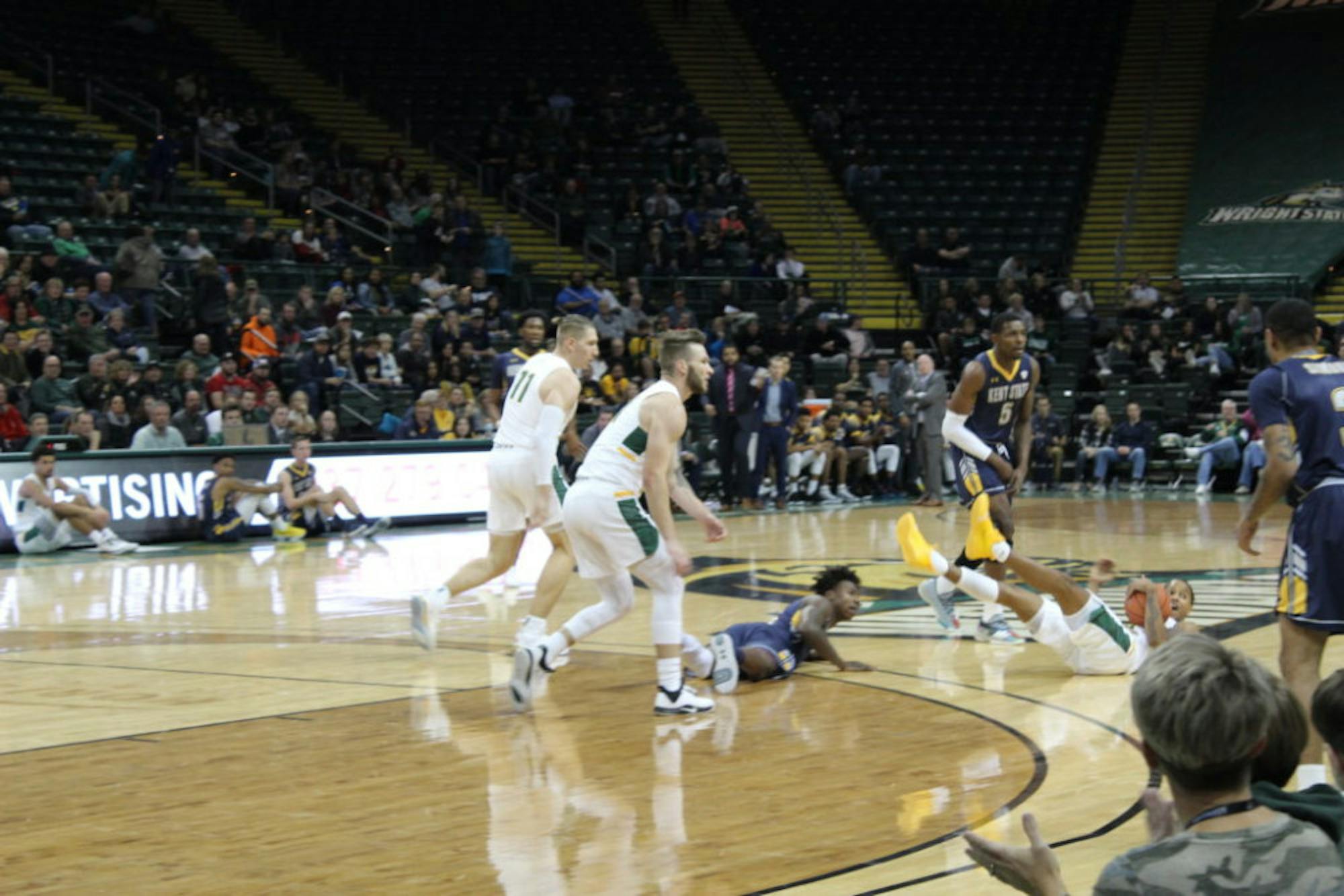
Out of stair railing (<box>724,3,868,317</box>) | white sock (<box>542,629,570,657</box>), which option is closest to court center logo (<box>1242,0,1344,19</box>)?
stair railing (<box>724,3,868,317</box>)

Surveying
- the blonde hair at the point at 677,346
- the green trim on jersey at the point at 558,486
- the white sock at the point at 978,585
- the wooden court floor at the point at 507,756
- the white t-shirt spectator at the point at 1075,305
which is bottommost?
the wooden court floor at the point at 507,756

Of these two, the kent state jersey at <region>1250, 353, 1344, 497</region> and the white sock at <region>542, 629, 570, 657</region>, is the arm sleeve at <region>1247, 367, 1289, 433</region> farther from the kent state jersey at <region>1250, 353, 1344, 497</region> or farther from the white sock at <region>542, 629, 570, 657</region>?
the white sock at <region>542, 629, 570, 657</region>

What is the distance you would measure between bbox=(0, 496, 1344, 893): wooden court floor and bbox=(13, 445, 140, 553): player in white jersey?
3.67 m

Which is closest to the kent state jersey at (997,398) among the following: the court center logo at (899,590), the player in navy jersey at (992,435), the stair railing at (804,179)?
the player in navy jersey at (992,435)

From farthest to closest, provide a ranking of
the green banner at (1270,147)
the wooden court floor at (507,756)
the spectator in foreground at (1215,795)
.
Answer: the green banner at (1270,147) → the wooden court floor at (507,756) → the spectator in foreground at (1215,795)

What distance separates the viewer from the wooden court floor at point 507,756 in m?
5.26

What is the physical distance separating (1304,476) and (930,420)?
49.0 ft

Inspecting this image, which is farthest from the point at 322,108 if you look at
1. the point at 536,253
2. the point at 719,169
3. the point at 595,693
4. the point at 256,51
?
the point at 595,693

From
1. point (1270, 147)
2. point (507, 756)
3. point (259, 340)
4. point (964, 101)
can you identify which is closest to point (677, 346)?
point (507, 756)

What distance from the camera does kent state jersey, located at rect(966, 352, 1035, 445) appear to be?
1048 cm

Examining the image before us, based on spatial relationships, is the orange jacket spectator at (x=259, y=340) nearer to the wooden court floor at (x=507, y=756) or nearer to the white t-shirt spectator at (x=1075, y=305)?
the wooden court floor at (x=507, y=756)

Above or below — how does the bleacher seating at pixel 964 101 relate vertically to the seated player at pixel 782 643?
above

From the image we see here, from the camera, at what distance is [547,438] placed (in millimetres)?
9062

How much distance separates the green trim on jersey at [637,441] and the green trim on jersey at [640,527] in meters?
0.25
